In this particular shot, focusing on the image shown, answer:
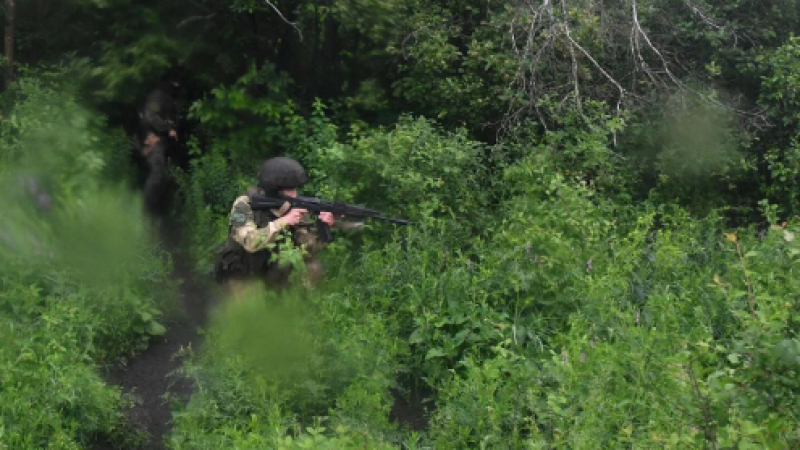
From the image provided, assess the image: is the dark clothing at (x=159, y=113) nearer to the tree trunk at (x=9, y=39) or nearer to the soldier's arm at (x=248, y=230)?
the tree trunk at (x=9, y=39)

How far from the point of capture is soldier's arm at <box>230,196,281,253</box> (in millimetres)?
6355

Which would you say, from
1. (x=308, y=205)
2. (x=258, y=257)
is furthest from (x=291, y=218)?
(x=258, y=257)

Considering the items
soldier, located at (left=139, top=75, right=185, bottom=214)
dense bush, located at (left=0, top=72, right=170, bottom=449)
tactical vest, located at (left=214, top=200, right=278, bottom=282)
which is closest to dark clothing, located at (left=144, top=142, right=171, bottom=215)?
soldier, located at (left=139, top=75, right=185, bottom=214)

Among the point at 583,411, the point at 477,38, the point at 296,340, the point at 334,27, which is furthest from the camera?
the point at 334,27

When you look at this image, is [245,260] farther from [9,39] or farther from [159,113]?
[9,39]

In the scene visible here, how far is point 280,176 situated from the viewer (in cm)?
646

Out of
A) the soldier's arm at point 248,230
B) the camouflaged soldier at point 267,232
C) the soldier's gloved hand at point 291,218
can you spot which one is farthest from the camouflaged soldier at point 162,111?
the soldier's gloved hand at point 291,218

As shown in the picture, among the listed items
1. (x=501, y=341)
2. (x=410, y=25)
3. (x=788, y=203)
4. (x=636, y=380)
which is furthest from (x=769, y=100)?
(x=636, y=380)

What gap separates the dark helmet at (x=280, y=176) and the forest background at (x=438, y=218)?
0.74m

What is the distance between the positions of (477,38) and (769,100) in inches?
110

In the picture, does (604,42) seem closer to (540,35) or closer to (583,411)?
(540,35)

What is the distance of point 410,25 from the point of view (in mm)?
9211

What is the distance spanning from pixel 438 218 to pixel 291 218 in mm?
1891

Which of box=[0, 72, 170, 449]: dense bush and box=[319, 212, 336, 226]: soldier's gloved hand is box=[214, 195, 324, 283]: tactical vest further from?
box=[0, 72, 170, 449]: dense bush
